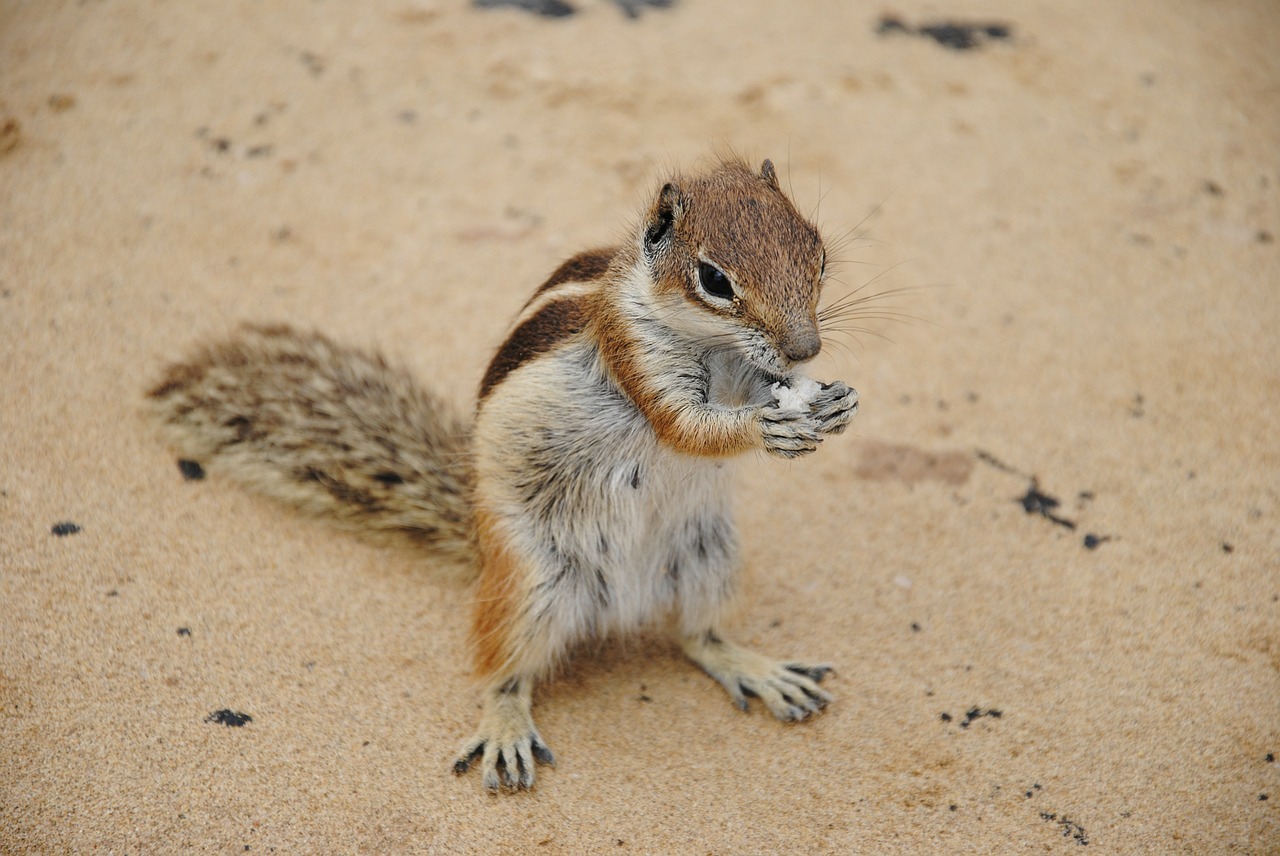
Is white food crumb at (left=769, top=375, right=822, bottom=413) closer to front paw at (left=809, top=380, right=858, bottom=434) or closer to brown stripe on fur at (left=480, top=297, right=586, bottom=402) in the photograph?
front paw at (left=809, top=380, right=858, bottom=434)

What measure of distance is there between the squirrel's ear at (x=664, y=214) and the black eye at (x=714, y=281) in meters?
0.21

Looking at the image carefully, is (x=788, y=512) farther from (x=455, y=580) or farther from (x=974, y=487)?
(x=455, y=580)

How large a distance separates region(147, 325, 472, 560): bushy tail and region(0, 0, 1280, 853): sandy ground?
5.6 inches

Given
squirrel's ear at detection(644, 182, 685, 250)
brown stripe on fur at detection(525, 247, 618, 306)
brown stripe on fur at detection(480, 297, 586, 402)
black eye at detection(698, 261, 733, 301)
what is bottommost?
brown stripe on fur at detection(480, 297, 586, 402)

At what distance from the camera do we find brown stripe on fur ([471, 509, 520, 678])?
10.6ft

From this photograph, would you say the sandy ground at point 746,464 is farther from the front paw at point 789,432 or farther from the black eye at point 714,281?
the black eye at point 714,281

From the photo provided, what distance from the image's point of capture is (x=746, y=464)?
154 inches

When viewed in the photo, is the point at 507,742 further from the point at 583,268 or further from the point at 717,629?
the point at 583,268

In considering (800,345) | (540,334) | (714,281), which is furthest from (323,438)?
(800,345)

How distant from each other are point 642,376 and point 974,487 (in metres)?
1.76

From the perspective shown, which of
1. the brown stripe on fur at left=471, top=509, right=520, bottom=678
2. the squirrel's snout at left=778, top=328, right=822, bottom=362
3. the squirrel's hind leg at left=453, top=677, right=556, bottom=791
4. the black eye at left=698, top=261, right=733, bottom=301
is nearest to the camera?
the squirrel's snout at left=778, top=328, right=822, bottom=362

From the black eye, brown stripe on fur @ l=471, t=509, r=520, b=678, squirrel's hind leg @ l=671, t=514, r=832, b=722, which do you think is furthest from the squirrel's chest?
the black eye

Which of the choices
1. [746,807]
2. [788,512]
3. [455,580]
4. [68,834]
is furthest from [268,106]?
[746,807]

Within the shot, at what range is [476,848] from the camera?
289 cm
